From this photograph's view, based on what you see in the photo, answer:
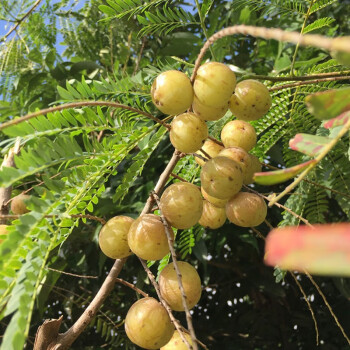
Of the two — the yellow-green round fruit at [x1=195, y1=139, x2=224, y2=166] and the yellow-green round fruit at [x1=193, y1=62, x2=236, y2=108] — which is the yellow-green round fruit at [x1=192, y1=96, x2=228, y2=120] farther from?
the yellow-green round fruit at [x1=195, y1=139, x2=224, y2=166]

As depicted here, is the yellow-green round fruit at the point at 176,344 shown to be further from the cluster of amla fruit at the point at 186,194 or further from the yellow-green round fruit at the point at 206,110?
the yellow-green round fruit at the point at 206,110

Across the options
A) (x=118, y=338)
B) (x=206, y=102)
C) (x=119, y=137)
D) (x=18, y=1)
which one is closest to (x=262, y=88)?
(x=206, y=102)

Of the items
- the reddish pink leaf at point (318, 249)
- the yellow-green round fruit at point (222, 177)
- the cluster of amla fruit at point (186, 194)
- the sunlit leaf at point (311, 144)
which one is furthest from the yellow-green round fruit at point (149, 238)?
the reddish pink leaf at point (318, 249)

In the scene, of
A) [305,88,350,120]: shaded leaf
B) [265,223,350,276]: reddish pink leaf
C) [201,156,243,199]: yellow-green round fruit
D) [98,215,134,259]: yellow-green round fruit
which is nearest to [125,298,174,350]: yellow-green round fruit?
[98,215,134,259]: yellow-green round fruit

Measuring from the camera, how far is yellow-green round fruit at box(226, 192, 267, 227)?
0.79 meters

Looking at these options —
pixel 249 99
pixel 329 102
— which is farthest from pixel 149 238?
pixel 329 102

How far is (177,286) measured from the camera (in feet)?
2.34

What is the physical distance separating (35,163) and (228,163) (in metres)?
0.32

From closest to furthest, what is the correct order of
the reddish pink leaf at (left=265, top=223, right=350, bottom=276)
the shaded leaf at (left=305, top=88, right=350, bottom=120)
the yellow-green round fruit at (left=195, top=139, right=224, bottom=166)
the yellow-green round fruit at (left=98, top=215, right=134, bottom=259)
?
the reddish pink leaf at (left=265, top=223, right=350, bottom=276) → the shaded leaf at (left=305, top=88, right=350, bottom=120) → the yellow-green round fruit at (left=98, top=215, right=134, bottom=259) → the yellow-green round fruit at (left=195, top=139, right=224, bottom=166)

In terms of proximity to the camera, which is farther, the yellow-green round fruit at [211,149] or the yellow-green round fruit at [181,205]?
the yellow-green round fruit at [211,149]

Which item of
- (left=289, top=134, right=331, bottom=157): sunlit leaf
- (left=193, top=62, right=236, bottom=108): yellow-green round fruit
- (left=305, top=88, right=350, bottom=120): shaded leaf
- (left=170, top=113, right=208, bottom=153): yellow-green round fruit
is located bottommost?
(left=170, top=113, right=208, bottom=153): yellow-green round fruit

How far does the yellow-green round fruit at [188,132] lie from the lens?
29.0 inches

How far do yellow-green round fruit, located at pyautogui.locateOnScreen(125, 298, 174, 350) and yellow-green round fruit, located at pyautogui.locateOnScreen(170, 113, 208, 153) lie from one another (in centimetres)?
26

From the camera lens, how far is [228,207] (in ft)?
2.71
